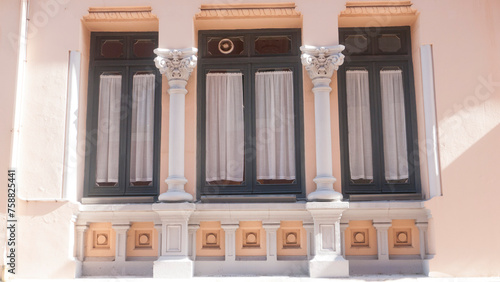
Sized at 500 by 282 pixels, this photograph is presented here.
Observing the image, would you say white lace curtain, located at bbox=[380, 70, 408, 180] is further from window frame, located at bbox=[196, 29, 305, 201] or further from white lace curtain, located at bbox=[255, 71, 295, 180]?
white lace curtain, located at bbox=[255, 71, 295, 180]

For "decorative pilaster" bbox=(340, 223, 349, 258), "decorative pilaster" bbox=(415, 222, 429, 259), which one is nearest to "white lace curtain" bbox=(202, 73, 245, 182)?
"decorative pilaster" bbox=(340, 223, 349, 258)

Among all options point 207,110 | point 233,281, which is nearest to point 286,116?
point 207,110

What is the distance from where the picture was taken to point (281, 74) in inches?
495

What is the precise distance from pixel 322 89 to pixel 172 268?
484 centimetres

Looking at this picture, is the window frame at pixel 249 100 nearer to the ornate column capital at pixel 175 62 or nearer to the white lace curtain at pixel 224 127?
the white lace curtain at pixel 224 127

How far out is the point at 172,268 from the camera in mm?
11211

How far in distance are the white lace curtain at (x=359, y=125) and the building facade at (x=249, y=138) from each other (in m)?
0.03

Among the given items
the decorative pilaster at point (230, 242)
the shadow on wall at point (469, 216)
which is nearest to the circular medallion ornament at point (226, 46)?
the decorative pilaster at point (230, 242)

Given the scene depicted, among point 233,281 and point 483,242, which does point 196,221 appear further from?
point 483,242

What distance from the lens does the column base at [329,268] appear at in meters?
11.1

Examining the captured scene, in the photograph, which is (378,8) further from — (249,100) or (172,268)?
(172,268)

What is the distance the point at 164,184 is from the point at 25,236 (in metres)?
3.00

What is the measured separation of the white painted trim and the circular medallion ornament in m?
4.21

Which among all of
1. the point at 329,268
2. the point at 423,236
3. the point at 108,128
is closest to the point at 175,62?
the point at 108,128
